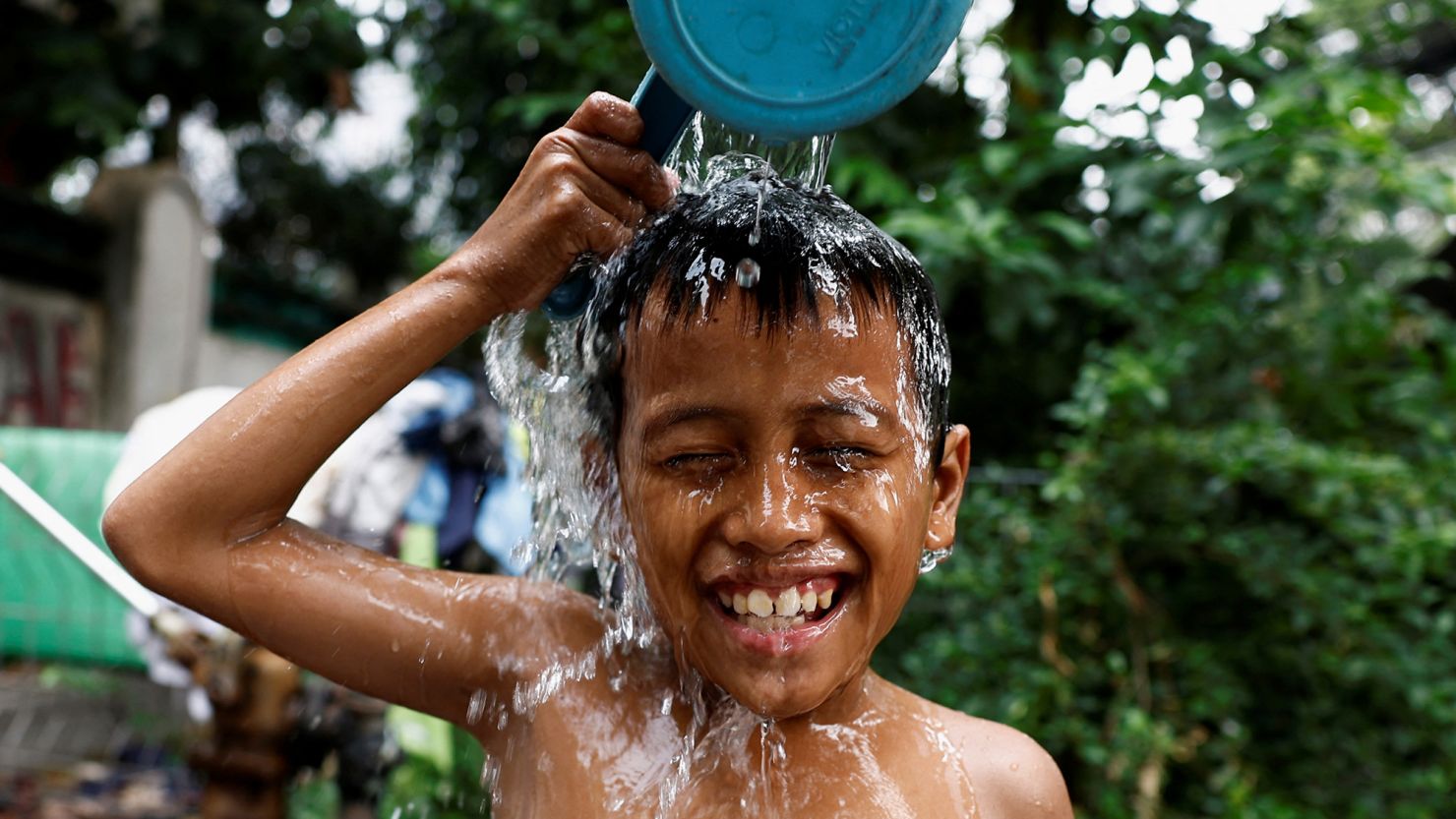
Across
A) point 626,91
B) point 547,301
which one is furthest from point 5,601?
point 547,301

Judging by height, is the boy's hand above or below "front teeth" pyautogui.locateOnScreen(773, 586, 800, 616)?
above

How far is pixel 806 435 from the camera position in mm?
1332

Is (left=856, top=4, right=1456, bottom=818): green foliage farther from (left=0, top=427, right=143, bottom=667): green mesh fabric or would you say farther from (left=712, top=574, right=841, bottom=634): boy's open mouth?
(left=0, top=427, right=143, bottom=667): green mesh fabric

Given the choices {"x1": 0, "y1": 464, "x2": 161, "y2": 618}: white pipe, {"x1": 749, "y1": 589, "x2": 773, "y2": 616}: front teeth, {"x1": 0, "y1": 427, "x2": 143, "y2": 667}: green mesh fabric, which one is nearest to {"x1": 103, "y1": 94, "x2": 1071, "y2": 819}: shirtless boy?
{"x1": 749, "y1": 589, "x2": 773, "y2": 616}: front teeth

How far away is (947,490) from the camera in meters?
1.57

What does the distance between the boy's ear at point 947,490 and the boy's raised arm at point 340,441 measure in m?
0.49

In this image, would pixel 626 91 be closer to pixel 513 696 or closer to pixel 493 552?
pixel 493 552

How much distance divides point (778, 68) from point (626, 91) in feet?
8.93

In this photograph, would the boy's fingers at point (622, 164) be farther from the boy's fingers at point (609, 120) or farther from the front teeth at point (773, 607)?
the front teeth at point (773, 607)

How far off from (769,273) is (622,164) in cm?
21

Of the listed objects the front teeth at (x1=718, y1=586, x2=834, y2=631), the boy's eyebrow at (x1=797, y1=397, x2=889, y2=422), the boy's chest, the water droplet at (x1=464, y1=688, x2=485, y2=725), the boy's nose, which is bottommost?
the boy's chest

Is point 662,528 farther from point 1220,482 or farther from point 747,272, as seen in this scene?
point 1220,482

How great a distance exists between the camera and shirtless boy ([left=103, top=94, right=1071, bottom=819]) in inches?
52.3

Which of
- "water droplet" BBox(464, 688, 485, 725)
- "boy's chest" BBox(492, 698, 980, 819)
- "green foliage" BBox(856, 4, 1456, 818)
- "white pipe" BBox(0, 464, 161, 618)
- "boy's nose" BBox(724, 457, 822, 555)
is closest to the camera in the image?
"boy's nose" BBox(724, 457, 822, 555)
